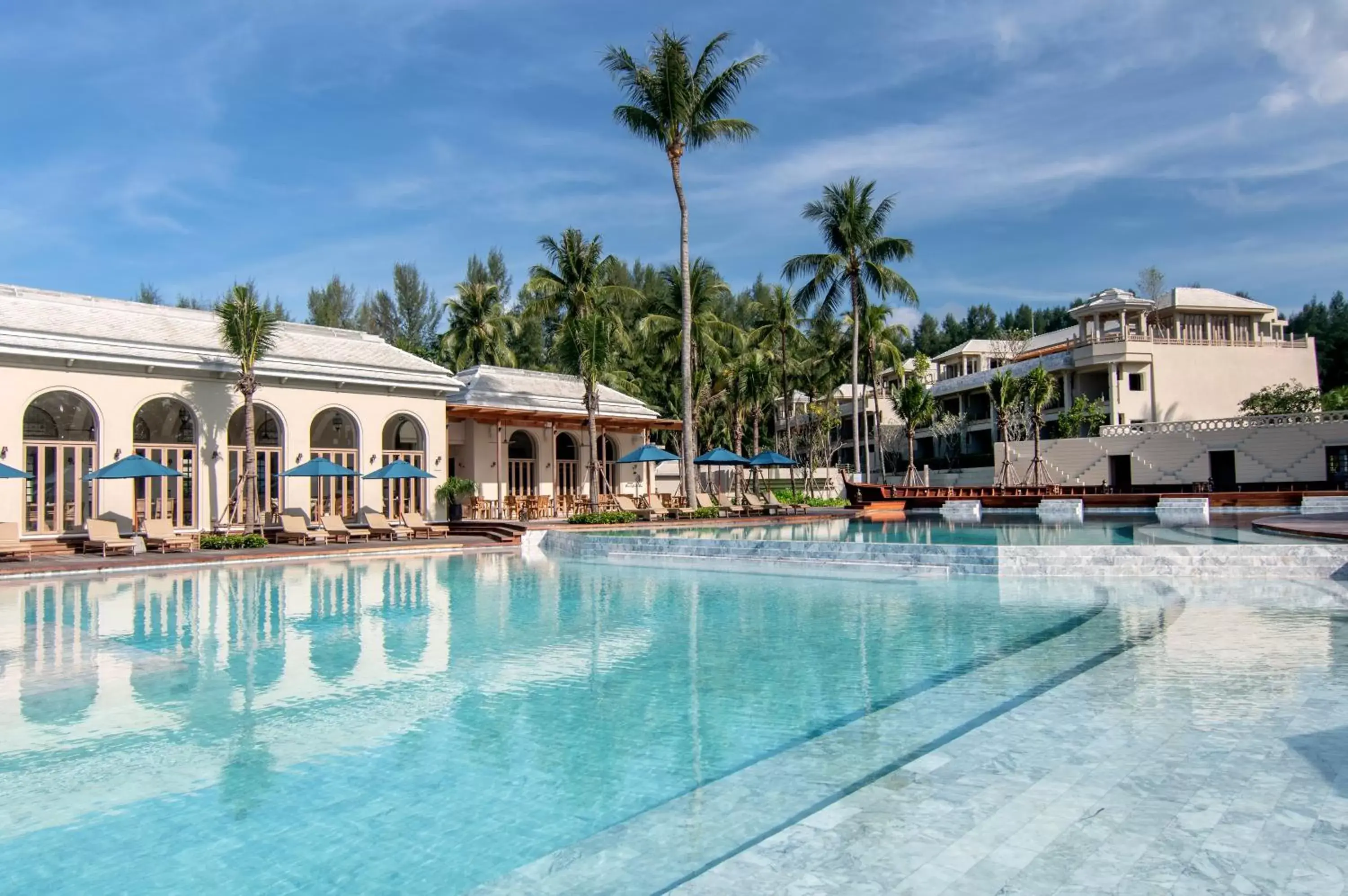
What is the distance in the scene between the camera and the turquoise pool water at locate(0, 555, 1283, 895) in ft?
13.1

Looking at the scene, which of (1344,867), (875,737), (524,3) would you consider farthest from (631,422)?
(1344,867)

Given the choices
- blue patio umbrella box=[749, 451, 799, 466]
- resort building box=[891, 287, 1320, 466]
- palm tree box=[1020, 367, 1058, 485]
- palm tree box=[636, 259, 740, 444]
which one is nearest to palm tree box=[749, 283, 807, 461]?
palm tree box=[636, 259, 740, 444]

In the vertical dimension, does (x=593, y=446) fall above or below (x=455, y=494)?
above

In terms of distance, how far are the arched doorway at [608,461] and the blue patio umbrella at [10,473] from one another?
1647cm

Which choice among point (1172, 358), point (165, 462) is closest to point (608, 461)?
point (165, 462)

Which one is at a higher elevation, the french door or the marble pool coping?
the french door

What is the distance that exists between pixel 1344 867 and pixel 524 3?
18551 mm

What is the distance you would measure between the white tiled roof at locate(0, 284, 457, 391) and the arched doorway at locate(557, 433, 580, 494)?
5.69 m

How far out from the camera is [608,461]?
3186cm

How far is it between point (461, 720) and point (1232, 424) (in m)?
41.3

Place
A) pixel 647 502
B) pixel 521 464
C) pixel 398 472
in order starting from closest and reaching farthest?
pixel 398 472, pixel 647 502, pixel 521 464

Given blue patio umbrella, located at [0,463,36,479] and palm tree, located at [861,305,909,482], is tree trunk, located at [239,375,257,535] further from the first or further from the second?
palm tree, located at [861,305,909,482]

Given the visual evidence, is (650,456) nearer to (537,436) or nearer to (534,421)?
(534,421)

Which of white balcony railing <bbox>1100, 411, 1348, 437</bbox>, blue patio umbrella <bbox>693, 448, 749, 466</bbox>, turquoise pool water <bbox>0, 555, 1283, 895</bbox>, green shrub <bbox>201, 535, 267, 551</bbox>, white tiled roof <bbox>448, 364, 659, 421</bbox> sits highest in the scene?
white tiled roof <bbox>448, 364, 659, 421</bbox>
